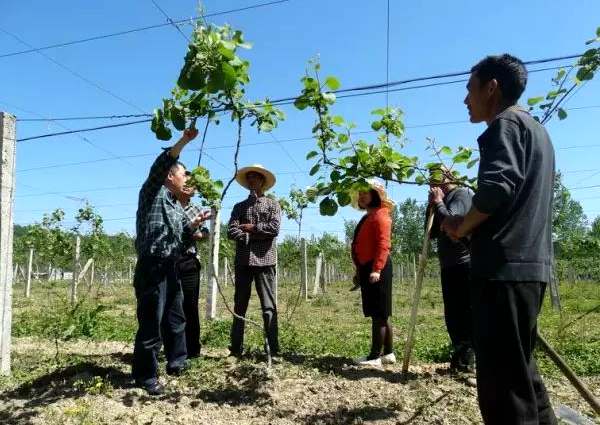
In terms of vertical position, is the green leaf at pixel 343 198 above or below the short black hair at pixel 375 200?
below

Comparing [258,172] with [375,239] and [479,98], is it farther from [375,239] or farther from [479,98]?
[479,98]

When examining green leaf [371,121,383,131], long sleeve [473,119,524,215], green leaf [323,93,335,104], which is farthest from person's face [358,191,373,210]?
long sleeve [473,119,524,215]

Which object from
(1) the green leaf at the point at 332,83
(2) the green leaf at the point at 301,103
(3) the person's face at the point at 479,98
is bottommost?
(3) the person's face at the point at 479,98

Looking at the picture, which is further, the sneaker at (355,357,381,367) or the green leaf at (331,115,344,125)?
the sneaker at (355,357,381,367)

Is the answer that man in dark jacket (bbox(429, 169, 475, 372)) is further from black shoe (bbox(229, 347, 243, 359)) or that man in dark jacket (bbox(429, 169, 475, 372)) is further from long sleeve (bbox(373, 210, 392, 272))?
black shoe (bbox(229, 347, 243, 359))

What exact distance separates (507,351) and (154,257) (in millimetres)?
2675

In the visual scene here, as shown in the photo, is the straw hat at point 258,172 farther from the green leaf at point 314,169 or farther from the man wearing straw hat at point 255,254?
the green leaf at point 314,169

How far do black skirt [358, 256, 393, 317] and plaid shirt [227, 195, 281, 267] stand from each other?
989 millimetres

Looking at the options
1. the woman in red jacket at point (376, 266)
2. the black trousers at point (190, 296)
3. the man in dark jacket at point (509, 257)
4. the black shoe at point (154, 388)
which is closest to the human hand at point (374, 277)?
the woman in red jacket at point (376, 266)

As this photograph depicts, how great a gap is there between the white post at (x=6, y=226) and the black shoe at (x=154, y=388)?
1580 mm

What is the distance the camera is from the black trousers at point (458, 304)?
14.0 ft

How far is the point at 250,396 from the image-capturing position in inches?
148

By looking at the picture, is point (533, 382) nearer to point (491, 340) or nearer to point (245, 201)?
point (491, 340)

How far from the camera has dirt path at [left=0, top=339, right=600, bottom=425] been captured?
3350 mm
